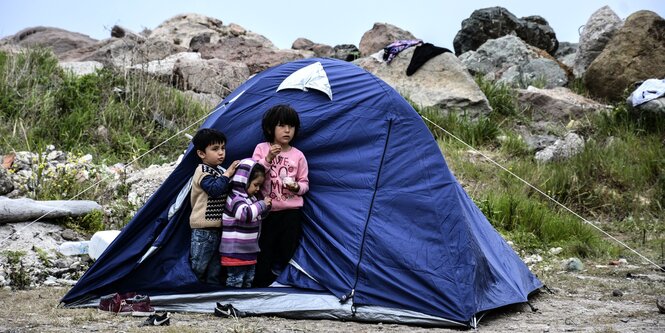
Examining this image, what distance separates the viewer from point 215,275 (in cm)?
659

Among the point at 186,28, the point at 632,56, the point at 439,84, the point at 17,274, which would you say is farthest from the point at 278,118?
the point at 186,28

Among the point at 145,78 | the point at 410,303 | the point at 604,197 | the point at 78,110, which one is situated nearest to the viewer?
the point at 410,303

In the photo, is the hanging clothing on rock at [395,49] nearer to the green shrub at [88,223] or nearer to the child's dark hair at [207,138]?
the green shrub at [88,223]

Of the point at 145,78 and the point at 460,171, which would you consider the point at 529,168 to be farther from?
the point at 145,78

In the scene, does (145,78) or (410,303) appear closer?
(410,303)

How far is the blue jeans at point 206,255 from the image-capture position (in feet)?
21.3

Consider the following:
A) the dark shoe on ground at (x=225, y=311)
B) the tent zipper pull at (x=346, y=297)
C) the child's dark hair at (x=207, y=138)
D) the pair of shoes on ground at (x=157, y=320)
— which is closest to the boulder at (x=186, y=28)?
the child's dark hair at (x=207, y=138)

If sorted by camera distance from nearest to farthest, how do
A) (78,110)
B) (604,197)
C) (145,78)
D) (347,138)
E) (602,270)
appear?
(347,138)
(602,270)
(604,197)
(78,110)
(145,78)

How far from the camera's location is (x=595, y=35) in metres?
18.7

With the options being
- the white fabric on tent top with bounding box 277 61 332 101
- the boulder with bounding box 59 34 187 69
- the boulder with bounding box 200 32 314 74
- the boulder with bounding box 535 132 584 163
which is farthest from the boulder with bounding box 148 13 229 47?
the white fabric on tent top with bounding box 277 61 332 101

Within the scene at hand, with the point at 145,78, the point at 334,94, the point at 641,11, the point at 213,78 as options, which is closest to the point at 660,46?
the point at 641,11

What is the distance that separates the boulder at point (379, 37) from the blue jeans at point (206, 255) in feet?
49.2

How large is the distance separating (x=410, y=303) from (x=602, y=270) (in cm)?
374

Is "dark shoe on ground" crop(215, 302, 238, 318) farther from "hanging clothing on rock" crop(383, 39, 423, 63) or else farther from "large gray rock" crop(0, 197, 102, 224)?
"hanging clothing on rock" crop(383, 39, 423, 63)
